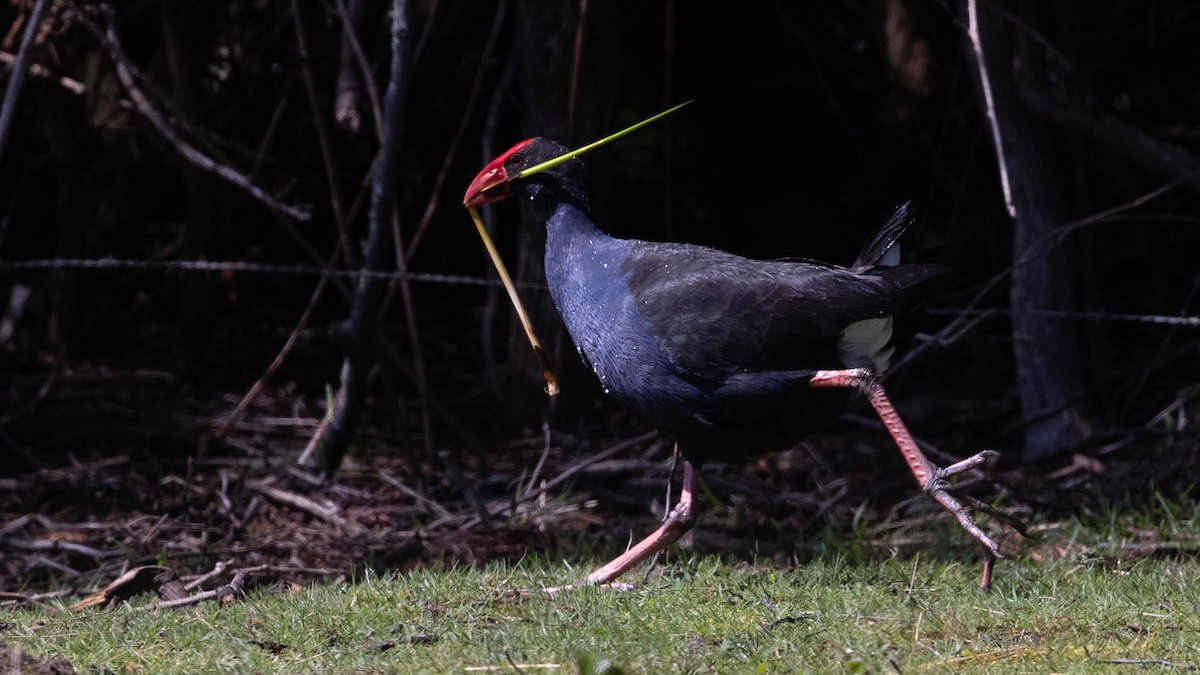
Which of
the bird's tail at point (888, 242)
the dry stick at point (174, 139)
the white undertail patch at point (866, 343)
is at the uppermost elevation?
the dry stick at point (174, 139)

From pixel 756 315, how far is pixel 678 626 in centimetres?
92

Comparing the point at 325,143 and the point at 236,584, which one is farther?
the point at 325,143

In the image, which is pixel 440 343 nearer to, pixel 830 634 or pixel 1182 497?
pixel 1182 497

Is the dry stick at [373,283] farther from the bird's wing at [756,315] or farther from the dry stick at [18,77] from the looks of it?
the bird's wing at [756,315]

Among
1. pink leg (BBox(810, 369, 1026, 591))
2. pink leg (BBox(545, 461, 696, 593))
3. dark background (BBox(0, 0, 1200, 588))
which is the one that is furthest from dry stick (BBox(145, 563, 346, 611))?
pink leg (BBox(810, 369, 1026, 591))

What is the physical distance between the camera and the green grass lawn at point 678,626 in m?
2.96

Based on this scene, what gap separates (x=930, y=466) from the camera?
357cm

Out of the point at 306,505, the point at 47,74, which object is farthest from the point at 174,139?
the point at 306,505

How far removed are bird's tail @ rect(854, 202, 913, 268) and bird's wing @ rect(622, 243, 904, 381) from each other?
201 millimetres

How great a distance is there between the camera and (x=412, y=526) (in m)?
5.51

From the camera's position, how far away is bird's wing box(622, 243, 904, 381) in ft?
12.2

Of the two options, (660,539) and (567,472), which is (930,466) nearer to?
(660,539)

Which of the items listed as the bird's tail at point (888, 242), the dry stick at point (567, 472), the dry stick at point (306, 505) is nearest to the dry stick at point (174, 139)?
the dry stick at point (306, 505)

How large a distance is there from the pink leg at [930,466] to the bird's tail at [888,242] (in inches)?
17.3
